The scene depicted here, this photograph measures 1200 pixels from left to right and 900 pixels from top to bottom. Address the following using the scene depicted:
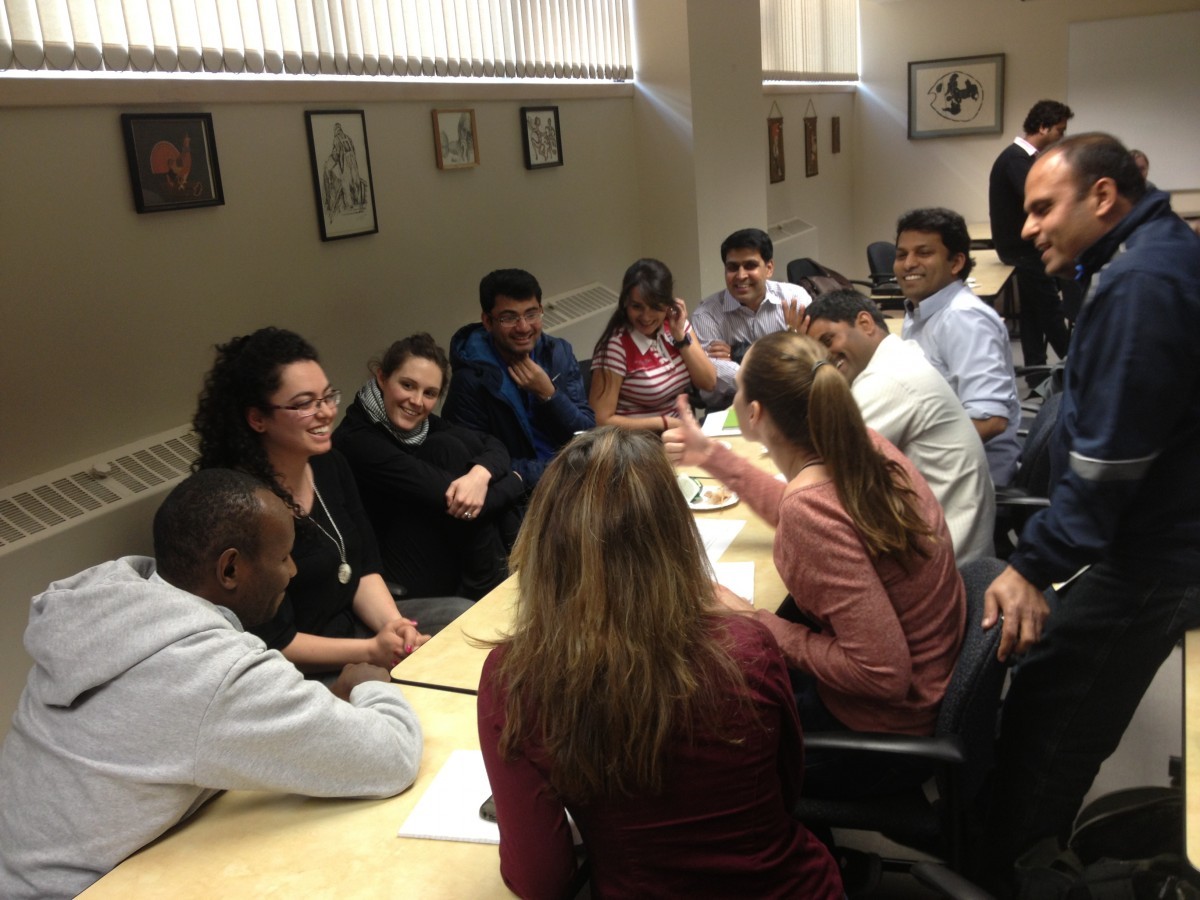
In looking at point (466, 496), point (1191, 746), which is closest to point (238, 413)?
point (466, 496)

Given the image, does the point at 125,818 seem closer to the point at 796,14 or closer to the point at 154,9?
the point at 154,9

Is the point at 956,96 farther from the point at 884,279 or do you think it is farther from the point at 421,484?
the point at 421,484

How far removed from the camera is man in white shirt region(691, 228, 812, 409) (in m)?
4.38

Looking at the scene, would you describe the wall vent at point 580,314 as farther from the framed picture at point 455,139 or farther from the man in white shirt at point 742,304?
the framed picture at point 455,139

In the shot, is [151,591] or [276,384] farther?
[276,384]

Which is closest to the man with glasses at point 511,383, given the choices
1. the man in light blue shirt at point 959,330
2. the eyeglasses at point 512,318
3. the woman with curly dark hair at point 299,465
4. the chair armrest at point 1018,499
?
the eyeglasses at point 512,318

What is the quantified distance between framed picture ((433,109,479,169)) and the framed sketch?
1.41 ft

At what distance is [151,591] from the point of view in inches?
55.6

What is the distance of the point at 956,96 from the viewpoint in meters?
9.16

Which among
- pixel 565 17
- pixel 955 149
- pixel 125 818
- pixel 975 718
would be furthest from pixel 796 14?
pixel 125 818

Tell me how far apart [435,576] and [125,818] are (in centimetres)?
155

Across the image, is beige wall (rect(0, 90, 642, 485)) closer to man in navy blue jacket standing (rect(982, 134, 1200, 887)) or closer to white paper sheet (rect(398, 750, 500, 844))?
white paper sheet (rect(398, 750, 500, 844))

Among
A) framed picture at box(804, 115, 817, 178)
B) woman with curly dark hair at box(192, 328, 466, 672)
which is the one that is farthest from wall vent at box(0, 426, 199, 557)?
framed picture at box(804, 115, 817, 178)

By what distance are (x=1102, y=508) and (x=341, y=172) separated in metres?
2.83
